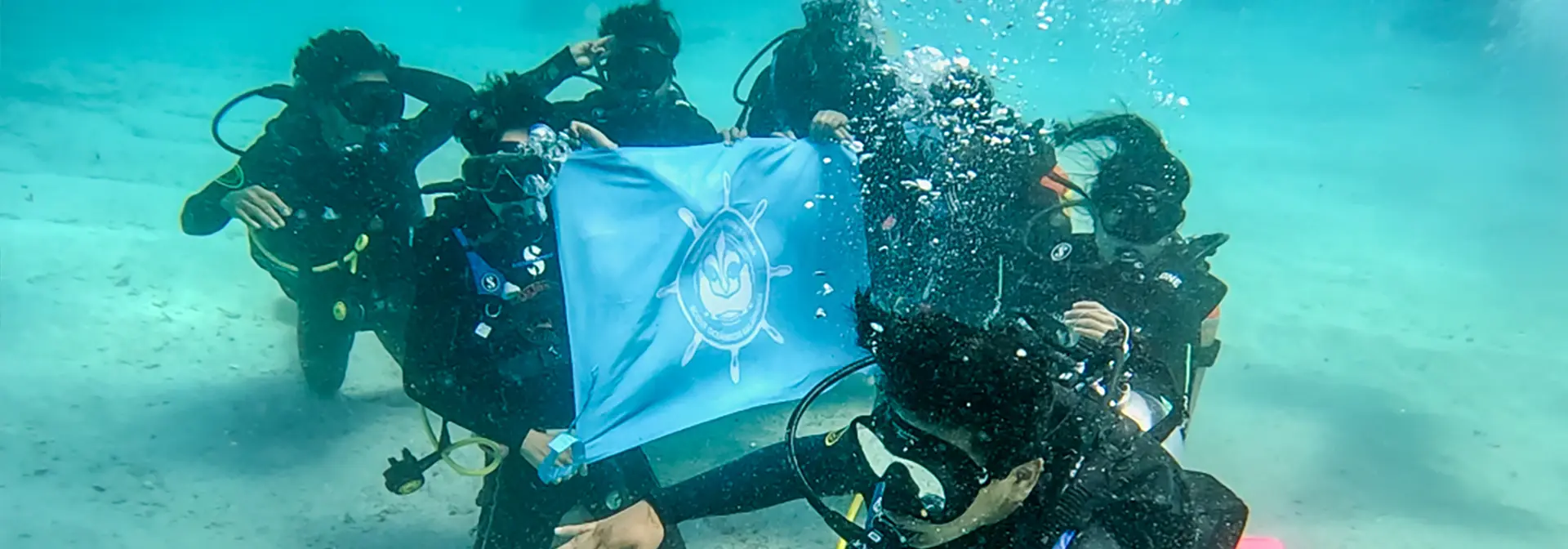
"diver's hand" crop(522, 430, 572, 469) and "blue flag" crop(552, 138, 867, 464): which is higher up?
"blue flag" crop(552, 138, 867, 464)

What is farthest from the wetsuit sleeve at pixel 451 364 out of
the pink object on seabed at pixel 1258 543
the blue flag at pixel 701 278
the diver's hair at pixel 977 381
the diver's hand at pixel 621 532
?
the pink object on seabed at pixel 1258 543

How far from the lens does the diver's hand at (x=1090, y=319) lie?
134 inches

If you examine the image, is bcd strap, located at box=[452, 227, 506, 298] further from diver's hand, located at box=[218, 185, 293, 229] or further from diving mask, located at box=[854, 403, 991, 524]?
diving mask, located at box=[854, 403, 991, 524]

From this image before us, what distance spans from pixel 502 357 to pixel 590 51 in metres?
2.24

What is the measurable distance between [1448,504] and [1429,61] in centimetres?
2893

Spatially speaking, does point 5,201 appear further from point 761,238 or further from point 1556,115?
point 1556,115

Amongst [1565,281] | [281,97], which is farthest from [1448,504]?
[1565,281]

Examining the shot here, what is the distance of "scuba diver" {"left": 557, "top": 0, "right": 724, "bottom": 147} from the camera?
5273 millimetres

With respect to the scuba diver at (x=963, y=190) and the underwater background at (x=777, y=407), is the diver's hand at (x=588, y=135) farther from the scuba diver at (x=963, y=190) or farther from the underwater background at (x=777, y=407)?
the underwater background at (x=777, y=407)

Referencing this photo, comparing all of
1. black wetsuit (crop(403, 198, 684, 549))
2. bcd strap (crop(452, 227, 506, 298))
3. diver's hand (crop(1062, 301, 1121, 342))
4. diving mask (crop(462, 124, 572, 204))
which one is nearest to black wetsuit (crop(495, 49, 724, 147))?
diving mask (crop(462, 124, 572, 204))

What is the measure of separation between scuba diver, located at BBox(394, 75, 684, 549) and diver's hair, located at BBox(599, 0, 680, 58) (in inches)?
52.0

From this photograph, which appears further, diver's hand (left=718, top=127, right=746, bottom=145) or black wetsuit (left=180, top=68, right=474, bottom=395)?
black wetsuit (left=180, top=68, right=474, bottom=395)

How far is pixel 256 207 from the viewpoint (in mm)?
4770

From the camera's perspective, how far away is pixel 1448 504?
6.11 m
